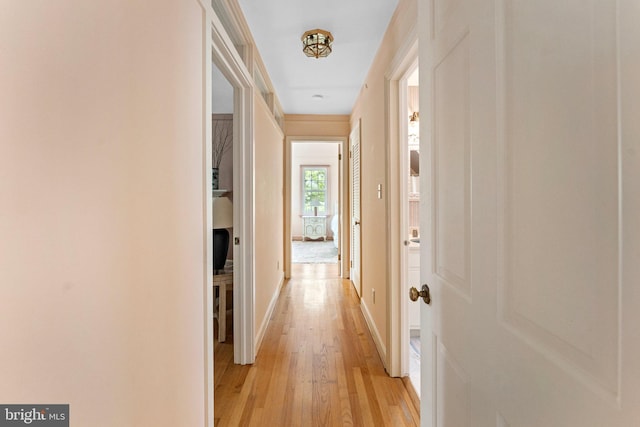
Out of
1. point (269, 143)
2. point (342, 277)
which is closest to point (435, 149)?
point (269, 143)

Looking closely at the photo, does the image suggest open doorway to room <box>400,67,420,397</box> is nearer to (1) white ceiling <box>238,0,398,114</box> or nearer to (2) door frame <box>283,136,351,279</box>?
(1) white ceiling <box>238,0,398,114</box>

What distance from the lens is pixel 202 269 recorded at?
1.23m

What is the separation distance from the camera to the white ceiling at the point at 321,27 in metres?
1.95

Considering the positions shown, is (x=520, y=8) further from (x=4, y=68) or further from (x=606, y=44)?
(x=4, y=68)

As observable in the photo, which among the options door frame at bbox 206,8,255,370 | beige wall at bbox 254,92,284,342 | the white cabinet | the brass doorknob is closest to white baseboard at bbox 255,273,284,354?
beige wall at bbox 254,92,284,342

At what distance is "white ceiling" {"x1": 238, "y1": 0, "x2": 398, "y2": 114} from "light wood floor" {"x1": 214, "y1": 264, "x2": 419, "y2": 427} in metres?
2.52

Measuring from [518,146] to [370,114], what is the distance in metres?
2.39

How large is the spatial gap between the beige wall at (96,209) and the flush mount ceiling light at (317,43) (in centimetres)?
137

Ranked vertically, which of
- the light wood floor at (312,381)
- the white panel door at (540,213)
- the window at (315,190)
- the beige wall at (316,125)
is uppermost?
the beige wall at (316,125)

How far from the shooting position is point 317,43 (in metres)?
2.29

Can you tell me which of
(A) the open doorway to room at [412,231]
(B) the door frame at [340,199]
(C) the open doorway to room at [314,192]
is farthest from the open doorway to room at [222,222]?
(C) the open doorway to room at [314,192]

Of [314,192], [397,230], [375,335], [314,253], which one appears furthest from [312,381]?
[314,192]

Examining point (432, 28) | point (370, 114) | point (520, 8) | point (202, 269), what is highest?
point (370, 114)

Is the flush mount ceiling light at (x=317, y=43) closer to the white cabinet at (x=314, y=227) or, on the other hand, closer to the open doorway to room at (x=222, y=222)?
the open doorway to room at (x=222, y=222)
